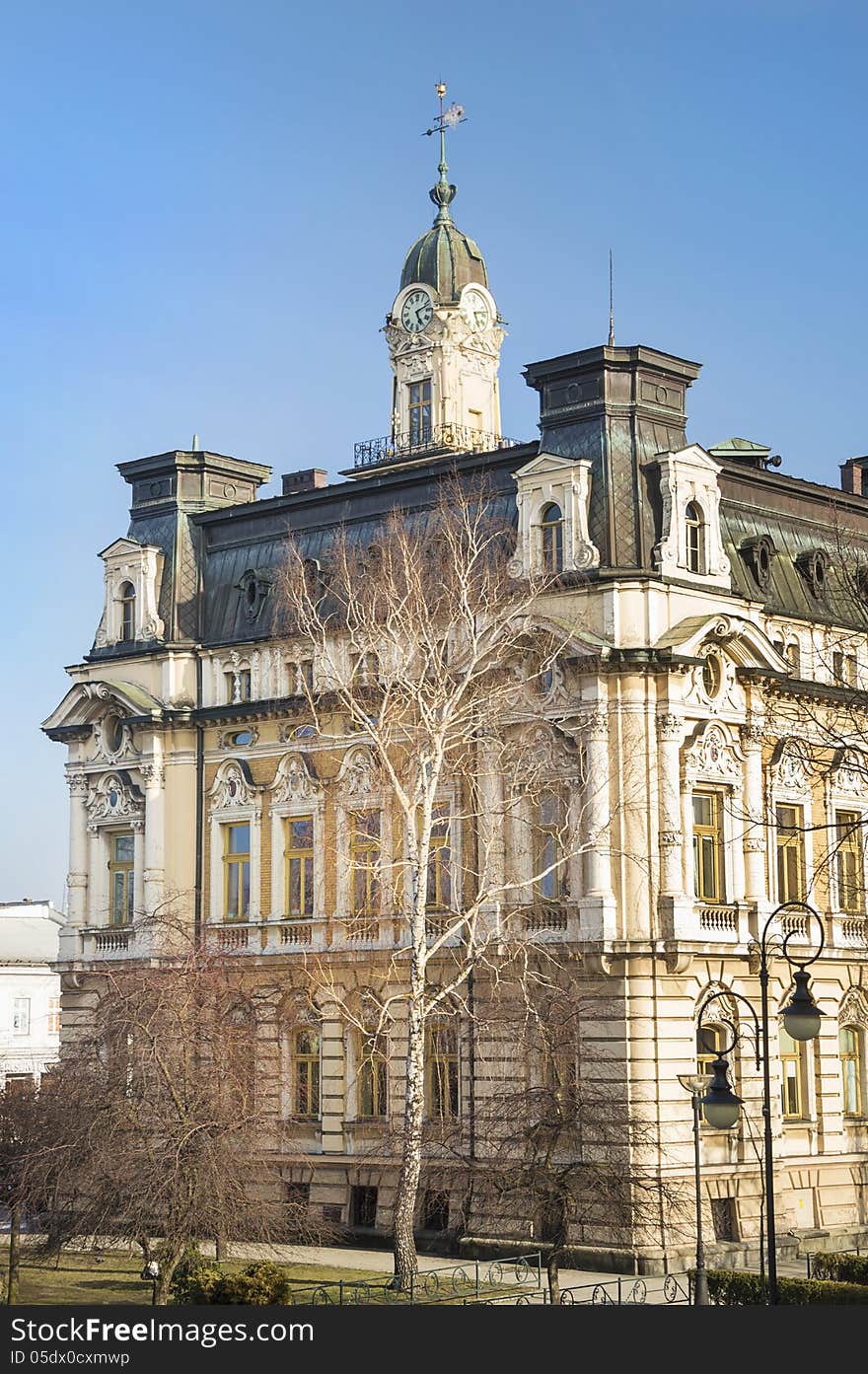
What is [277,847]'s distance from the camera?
5553 cm

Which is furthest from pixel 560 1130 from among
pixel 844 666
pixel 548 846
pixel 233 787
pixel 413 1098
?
pixel 844 666

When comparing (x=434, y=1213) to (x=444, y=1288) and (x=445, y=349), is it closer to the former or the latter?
(x=444, y=1288)

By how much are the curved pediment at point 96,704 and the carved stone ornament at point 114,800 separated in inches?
65.2

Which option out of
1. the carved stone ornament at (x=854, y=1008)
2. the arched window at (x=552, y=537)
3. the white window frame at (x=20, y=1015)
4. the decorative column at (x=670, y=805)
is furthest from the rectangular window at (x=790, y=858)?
the white window frame at (x=20, y=1015)

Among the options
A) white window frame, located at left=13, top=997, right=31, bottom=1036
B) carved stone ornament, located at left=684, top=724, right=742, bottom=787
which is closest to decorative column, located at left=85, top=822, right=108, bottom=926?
carved stone ornament, located at left=684, top=724, right=742, bottom=787

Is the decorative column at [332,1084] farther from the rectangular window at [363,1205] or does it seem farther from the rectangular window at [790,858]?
the rectangular window at [790,858]

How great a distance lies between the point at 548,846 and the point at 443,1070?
5.89 m

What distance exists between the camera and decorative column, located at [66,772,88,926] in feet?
194

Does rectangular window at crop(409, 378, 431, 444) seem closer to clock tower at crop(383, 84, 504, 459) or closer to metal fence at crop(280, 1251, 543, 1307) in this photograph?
clock tower at crop(383, 84, 504, 459)

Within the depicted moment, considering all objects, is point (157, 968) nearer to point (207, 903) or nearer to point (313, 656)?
point (207, 903)

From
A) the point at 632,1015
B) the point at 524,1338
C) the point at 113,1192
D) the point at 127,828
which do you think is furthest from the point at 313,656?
the point at 524,1338

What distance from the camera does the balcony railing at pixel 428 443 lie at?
7131cm

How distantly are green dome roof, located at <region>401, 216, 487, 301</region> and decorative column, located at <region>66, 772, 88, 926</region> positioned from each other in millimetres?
23053

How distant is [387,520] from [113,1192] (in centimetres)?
1986
